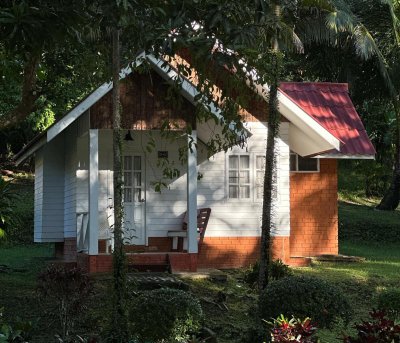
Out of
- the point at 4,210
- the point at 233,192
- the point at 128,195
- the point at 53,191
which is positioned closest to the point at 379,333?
the point at 4,210

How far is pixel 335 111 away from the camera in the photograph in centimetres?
2139

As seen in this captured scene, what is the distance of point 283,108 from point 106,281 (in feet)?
20.0

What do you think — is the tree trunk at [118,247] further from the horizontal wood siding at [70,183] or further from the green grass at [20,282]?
the horizontal wood siding at [70,183]

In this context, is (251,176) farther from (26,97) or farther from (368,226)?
(368,226)

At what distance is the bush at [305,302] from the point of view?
10.7 m

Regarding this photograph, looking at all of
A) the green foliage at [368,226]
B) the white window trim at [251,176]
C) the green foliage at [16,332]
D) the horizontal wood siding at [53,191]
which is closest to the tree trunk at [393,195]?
the green foliage at [368,226]

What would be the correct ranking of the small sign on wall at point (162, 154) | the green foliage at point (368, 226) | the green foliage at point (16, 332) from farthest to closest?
1. the green foliage at point (368, 226)
2. the small sign on wall at point (162, 154)
3. the green foliage at point (16, 332)

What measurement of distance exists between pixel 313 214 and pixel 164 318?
10.9 meters

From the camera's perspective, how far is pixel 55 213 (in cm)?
2144

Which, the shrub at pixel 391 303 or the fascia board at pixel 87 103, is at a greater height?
the fascia board at pixel 87 103

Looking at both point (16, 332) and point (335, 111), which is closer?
point (16, 332)

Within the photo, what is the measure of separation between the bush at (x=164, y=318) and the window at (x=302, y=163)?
34.1ft

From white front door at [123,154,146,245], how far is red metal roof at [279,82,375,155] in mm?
4180

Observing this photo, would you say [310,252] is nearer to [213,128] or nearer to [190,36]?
→ [213,128]
